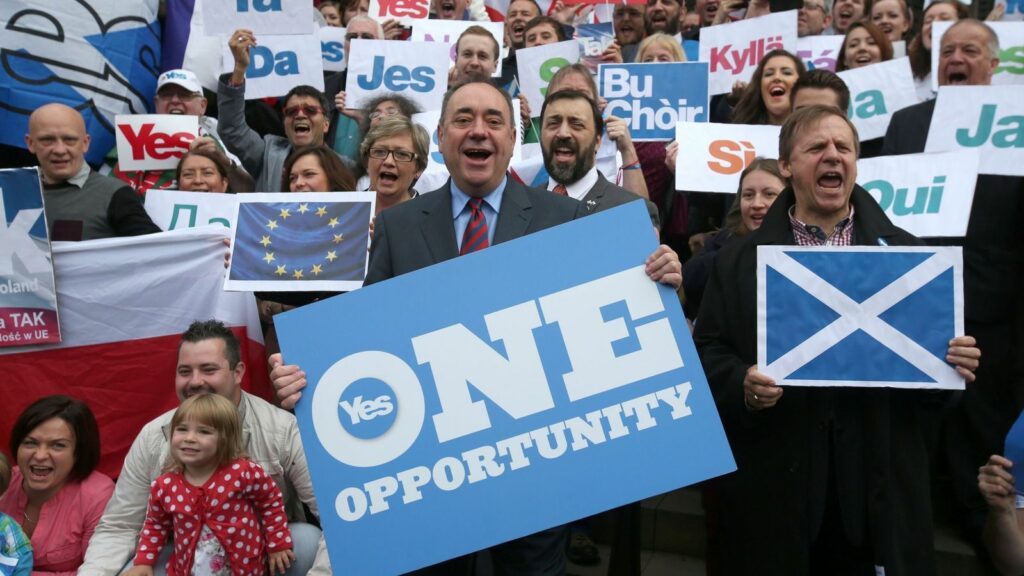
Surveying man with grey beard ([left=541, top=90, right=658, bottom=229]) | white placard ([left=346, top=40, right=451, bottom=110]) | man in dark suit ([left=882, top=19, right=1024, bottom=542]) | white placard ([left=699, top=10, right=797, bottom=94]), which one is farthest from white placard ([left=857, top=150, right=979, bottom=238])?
white placard ([left=346, top=40, right=451, bottom=110])

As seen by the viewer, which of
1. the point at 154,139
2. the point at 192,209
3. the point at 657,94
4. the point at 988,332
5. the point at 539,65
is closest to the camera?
the point at 988,332

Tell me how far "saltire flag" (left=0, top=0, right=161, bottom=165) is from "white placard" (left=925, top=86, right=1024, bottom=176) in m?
6.27

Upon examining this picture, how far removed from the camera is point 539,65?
802 cm

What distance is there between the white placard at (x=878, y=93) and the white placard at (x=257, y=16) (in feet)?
13.3

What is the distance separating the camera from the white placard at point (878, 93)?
721 cm

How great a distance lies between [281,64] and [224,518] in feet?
15.8

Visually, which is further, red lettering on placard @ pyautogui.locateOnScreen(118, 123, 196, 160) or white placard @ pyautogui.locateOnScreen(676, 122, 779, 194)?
red lettering on placard @ pyautogui.locateOnScreen(118, 123, 196, 160)

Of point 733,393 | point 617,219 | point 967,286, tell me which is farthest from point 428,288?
point 967,286

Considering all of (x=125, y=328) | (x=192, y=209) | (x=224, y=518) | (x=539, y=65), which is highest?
(x=539, y=65)

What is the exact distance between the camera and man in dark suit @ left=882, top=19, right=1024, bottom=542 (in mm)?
5223

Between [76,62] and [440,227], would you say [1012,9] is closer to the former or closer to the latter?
[440,227]

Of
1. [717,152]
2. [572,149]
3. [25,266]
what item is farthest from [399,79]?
[25,266]

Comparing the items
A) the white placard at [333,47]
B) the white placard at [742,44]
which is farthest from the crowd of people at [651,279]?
the white placard at [333,47]

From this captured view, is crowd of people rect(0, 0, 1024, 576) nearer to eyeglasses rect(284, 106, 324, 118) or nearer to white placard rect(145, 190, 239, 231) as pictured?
eyeglasses rect(284, 106, 324, 118)
